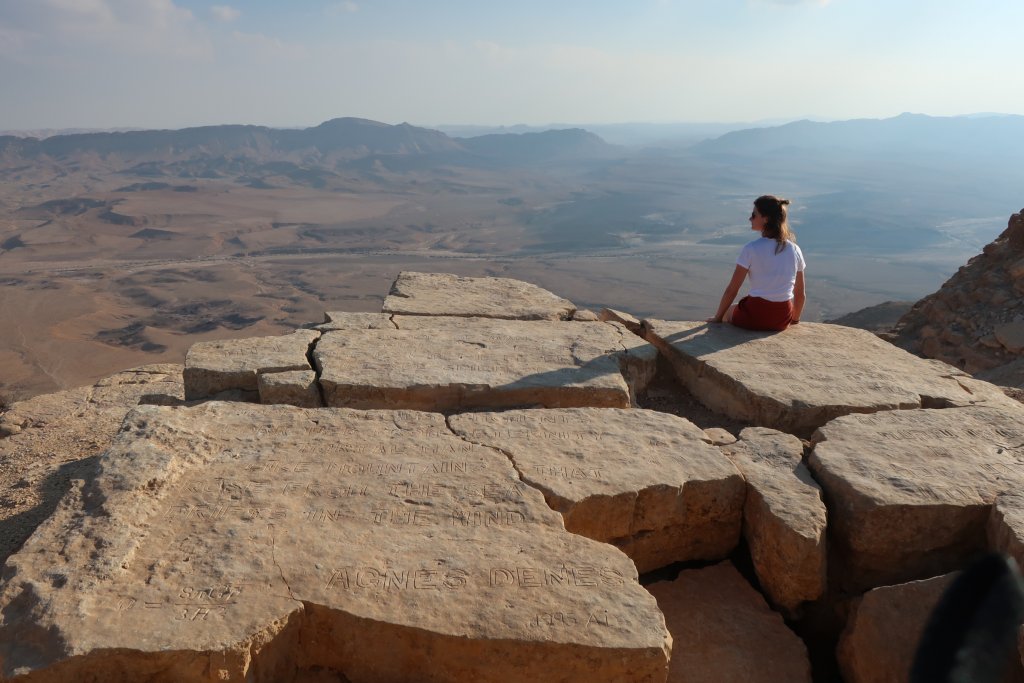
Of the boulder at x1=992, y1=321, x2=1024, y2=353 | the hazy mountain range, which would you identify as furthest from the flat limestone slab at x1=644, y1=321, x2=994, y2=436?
the hazy mountain range

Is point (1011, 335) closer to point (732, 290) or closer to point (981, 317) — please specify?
point (981, 317)

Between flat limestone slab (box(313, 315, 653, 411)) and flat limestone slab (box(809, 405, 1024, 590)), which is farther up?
flat limestone slab (box(313, 315, 653, 411))

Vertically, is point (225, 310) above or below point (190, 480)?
below

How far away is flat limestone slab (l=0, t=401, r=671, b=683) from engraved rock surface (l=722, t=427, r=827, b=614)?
67 centimetres

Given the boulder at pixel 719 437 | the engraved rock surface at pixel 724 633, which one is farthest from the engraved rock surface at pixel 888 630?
the boulder at pixel 719 437

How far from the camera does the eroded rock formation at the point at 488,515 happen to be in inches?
77.8

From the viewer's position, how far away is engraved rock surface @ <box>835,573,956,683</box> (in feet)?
7.22

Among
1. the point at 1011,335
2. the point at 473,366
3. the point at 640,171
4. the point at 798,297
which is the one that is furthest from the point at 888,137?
the point at 473,366

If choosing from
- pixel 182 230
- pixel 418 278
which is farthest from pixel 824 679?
pixel 182 230

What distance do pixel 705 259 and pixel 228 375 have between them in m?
53.5

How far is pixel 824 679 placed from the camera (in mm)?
2498

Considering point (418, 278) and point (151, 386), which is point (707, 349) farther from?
point (151, 386)

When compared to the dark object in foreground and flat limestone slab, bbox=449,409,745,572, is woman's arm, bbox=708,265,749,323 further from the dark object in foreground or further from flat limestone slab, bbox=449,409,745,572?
the dark object in foreground

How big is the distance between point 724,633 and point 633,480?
0.63 m
